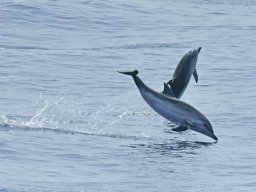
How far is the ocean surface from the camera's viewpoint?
59.1 feet

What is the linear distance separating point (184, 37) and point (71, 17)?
544 cm

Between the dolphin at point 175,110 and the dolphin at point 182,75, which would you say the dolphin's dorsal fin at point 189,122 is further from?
the dolphin at point 182,75

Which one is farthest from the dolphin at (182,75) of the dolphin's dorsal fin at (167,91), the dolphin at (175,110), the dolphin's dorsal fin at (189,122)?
the dolphin's dorsal fin at (189,122)

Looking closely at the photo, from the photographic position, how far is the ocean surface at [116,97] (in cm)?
1800

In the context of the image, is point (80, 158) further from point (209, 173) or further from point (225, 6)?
point (225, 6)

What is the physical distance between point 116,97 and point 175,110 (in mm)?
5908

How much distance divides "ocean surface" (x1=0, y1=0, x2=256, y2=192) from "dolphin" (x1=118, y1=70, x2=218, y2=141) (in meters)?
0.38

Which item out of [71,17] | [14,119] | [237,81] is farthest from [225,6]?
[14,119]

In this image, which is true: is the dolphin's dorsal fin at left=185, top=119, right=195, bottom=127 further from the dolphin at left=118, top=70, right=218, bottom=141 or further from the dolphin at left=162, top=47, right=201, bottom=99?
the dolphin at left=162, top=47, right=201, bottom=99

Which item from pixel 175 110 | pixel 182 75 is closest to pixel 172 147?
pixel 175 110

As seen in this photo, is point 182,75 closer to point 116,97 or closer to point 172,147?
point 172,147

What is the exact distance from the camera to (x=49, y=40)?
36.7m

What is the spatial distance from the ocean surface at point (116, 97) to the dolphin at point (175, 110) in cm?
38

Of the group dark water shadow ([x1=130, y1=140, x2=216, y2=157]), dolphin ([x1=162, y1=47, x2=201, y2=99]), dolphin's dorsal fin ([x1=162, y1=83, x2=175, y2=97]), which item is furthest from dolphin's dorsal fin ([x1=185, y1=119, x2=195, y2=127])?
dolphin ([x1=162, y1=47, x2=201, y2=99])
